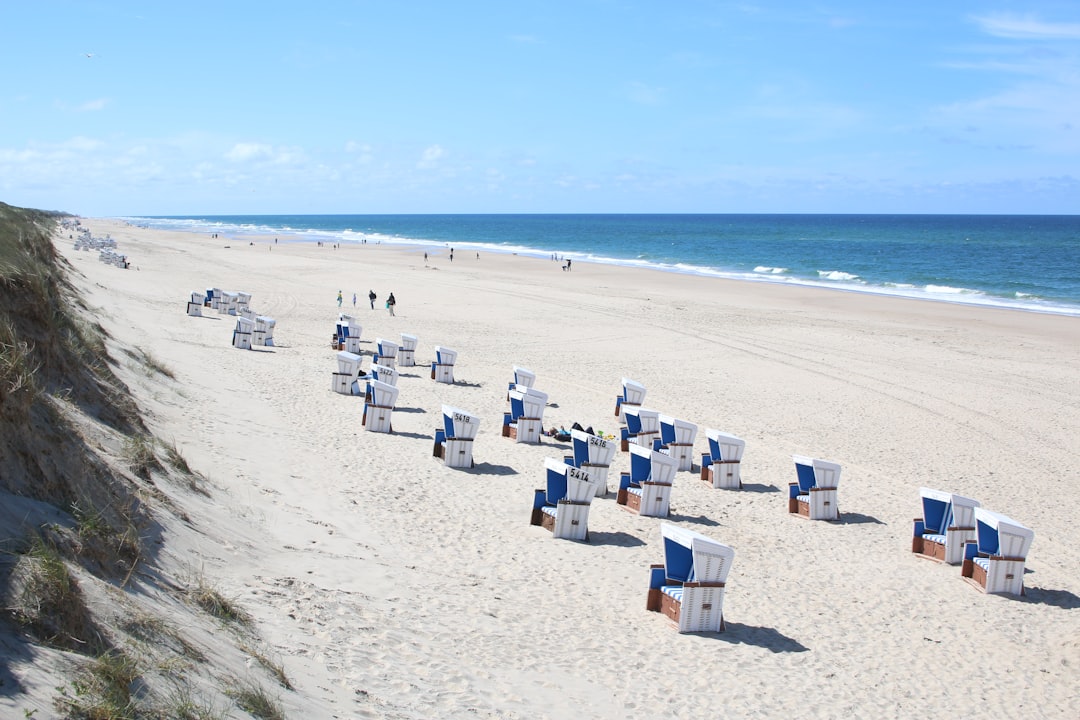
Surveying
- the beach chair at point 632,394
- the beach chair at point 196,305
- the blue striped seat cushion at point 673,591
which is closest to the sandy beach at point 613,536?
the blue striped seat cushion at point 673,591

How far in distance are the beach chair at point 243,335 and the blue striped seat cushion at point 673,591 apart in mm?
15630

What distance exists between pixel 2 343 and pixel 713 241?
111m

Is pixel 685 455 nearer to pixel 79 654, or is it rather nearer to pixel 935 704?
pixel 935 704

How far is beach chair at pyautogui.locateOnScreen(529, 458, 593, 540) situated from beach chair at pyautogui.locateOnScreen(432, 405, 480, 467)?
8.12ft

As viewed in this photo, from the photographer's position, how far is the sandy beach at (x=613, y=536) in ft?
22.6

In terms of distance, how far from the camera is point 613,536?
10.8 meters

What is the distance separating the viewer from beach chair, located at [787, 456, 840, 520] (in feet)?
40.0

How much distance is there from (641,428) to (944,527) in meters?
5.40

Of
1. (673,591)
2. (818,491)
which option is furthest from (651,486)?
(673,591)

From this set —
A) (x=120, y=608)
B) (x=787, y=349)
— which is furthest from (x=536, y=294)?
(x=120, y=608)

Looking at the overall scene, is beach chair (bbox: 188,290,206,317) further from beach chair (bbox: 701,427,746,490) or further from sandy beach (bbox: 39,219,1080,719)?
beach chair (bbox: 701,427,746,490)

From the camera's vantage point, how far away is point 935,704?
738 centimetres

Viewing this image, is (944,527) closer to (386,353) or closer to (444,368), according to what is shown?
(444,368)

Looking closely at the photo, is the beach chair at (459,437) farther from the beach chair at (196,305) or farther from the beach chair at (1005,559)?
the beach chair at (196,305)
